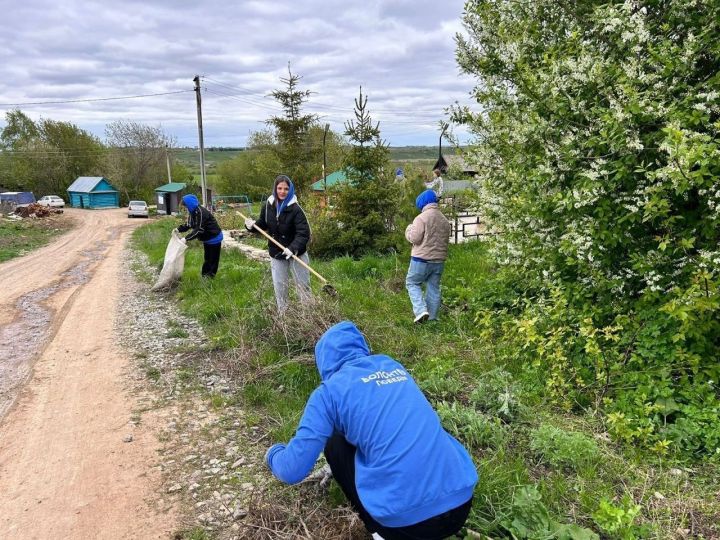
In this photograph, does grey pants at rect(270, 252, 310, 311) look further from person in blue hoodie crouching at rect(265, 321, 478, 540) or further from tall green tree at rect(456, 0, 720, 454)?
person in blue hoodie crouching at rect(265, 321, 478, 540)

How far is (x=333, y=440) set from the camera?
2594mm

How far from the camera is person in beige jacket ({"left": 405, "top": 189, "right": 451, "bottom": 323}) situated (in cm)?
602

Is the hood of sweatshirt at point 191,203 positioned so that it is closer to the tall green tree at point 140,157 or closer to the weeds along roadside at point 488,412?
the weeds along roadside at point 488,412

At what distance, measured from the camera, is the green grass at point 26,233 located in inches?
713

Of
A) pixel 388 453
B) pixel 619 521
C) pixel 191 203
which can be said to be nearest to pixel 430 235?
pixel 619 521

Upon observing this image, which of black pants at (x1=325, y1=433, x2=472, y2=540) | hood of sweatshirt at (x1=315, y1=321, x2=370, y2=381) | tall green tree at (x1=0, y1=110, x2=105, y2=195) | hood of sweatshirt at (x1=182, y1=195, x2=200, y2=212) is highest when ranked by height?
tall green tree at (x1=0, y1=110, x2=105, y2=195)

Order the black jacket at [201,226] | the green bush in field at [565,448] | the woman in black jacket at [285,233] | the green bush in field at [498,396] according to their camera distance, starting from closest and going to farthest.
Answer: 1. the green bush in field at [565,448]
2. the green bush in field at [498,396]
3. the woman in black jacket at [285,233]
4. the black jacket at [201,226]

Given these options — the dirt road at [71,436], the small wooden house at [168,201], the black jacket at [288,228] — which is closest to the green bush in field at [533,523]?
the dirt road at [71,436]

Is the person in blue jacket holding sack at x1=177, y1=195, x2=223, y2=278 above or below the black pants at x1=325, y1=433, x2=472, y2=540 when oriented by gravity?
above

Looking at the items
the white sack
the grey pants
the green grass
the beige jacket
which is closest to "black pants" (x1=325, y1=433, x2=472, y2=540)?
the beige jacket

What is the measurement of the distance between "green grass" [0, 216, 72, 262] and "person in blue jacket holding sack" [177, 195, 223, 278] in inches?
419

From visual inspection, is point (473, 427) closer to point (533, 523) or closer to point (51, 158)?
point (533, 523)

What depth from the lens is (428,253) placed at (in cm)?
603

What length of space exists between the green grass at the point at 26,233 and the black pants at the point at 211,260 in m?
10.7
